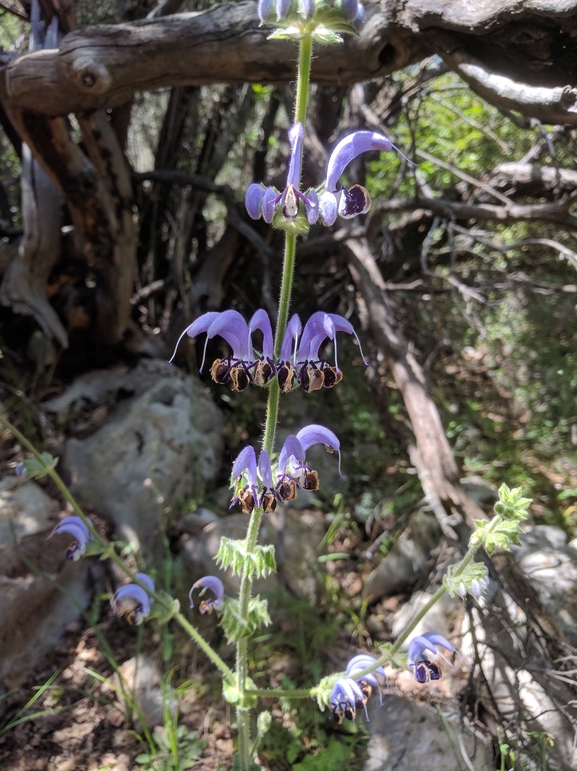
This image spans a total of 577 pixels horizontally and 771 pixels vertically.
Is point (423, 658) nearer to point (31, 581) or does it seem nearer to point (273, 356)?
point (273, 356)

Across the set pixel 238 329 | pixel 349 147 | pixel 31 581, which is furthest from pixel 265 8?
pixel 31 581

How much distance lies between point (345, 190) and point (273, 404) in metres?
0.66

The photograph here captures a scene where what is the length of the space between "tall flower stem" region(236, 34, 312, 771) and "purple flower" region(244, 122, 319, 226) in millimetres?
55

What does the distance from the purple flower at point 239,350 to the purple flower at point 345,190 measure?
0.35 metres

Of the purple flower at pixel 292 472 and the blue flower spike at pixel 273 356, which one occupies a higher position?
the blue flower spike at pixel 273 356

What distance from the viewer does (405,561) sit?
10.5ft

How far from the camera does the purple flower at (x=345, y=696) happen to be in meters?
1.67

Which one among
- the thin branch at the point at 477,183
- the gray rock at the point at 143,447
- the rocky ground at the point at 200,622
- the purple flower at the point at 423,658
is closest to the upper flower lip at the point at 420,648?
the purple flower at the point at 423,658

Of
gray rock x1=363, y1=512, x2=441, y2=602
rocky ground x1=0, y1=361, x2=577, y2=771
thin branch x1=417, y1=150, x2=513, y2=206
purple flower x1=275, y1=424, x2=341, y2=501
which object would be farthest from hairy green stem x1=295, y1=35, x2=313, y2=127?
gray rock x1=363, y1=512, x2=441, y2=602

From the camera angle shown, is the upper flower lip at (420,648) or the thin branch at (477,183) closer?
the upper flower lip at (420,648)

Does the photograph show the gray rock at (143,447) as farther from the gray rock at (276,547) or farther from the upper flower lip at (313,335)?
the upper flower lip at (313,335)

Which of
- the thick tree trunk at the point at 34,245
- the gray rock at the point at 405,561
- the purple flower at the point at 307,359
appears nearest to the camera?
the purple flower at the point at 307,359

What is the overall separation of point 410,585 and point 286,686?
1.04 metres

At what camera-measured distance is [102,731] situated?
2.37 meters
